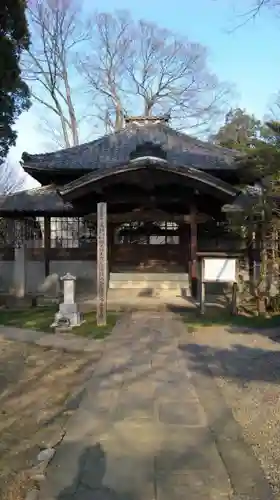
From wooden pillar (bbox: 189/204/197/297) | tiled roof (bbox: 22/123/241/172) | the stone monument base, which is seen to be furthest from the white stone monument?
tiled roof (bbox: 22/123/241/172)

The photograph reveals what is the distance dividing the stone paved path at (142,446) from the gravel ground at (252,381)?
199 mm

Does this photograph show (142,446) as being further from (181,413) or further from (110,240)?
(110,240)

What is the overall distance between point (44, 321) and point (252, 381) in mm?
6436

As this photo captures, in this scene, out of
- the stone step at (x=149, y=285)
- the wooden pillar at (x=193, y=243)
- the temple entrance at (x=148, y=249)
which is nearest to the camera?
the wooden pillar at (x=193, y=243)

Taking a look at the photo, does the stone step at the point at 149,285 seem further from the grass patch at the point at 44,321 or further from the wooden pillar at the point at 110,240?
the grass patch at the point at 44,321

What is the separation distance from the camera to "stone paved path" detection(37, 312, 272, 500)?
3.30 metres

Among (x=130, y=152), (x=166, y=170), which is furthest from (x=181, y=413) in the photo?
(x=130, y=152)

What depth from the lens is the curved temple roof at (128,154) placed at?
16984 mm

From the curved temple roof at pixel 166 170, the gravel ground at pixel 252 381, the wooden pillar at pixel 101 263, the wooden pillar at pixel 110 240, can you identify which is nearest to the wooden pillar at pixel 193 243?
the curved temple roof at pixel 166 170

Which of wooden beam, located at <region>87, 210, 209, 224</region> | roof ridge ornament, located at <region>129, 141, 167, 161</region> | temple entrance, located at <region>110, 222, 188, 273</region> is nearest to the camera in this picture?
wooden beam, located at <region>87, 210, 209, 224</region>

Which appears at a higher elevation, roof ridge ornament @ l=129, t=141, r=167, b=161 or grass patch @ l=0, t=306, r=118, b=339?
roof ridge ornament @ l=129, t=141, r=167, b=161

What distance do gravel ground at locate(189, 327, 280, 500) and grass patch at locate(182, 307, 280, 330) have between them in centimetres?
60

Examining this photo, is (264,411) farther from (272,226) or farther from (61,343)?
(272,226)

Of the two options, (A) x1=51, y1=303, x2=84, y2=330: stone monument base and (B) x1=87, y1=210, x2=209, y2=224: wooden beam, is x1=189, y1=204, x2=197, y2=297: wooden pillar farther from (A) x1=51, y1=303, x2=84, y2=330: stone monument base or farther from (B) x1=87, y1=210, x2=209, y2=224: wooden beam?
(A) x1=51, y1=303, x2=84, y2=330: stone monument base
